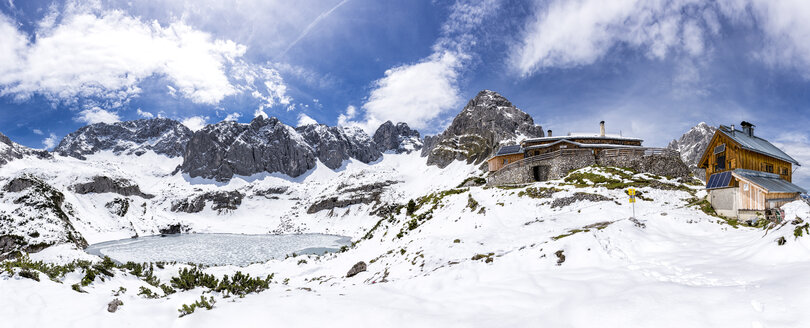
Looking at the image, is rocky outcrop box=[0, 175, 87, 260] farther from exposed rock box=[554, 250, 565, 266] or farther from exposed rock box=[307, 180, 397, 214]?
exposed rock box=[307, 180, 397, 214]

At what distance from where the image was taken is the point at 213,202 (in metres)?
156

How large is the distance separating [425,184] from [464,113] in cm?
5424

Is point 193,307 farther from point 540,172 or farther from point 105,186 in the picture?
point 105,186

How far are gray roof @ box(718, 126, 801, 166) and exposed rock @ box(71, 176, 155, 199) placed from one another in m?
160

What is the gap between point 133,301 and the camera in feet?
27.2

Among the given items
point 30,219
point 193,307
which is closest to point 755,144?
point 193,307

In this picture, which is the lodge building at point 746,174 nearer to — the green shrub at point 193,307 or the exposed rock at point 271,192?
the green shrub at point 193,307

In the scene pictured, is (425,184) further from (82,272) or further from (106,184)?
(82,272)

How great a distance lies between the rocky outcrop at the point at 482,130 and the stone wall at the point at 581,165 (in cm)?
8462

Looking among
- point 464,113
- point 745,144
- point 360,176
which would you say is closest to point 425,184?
point 360,176

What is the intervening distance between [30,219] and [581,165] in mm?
80842

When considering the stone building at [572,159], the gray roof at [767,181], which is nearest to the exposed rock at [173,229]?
the stone building at [572,159]

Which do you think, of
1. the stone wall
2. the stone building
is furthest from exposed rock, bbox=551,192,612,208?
the stone building

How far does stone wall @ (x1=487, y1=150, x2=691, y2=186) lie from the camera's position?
1252 inches
